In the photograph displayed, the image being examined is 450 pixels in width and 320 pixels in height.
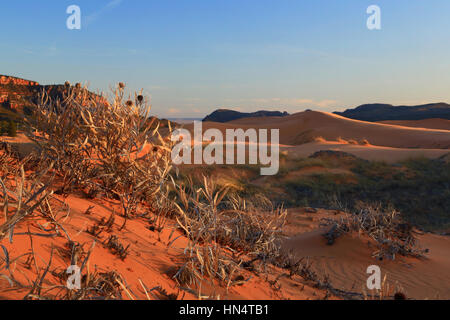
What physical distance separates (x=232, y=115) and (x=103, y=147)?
312 ft

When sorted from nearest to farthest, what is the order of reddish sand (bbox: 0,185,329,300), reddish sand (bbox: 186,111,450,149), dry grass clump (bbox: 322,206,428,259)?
reddish sand (bbox: 0,185,329,300) < dry grass clump (bbox: 322,206,428,259) < reddish sand (bbox: 186,111,450,149)

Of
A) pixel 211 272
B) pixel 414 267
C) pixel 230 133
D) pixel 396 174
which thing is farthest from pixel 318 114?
pixel 211 272

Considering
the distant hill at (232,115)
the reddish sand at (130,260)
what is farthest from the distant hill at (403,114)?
the reddish sand at (130,260)

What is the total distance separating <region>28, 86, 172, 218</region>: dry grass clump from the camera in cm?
322

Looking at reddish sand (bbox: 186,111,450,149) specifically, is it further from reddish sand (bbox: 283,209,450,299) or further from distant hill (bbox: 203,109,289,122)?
distant hill (bbox: 203,109,289,122)

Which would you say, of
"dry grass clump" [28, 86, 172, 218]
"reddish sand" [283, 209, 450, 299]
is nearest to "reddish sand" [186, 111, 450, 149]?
"reddish sand" [283, 209, 450, 299]

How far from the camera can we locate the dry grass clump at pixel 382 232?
16.6 ft

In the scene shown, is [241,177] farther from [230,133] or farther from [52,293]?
[230,133]

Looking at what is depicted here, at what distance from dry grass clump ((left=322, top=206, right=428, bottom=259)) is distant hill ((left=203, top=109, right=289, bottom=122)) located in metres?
87.8

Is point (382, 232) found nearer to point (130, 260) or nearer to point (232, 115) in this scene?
point (130, 260)

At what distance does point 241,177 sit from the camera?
1352 centimetres

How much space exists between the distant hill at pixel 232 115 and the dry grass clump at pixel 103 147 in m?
89.9
